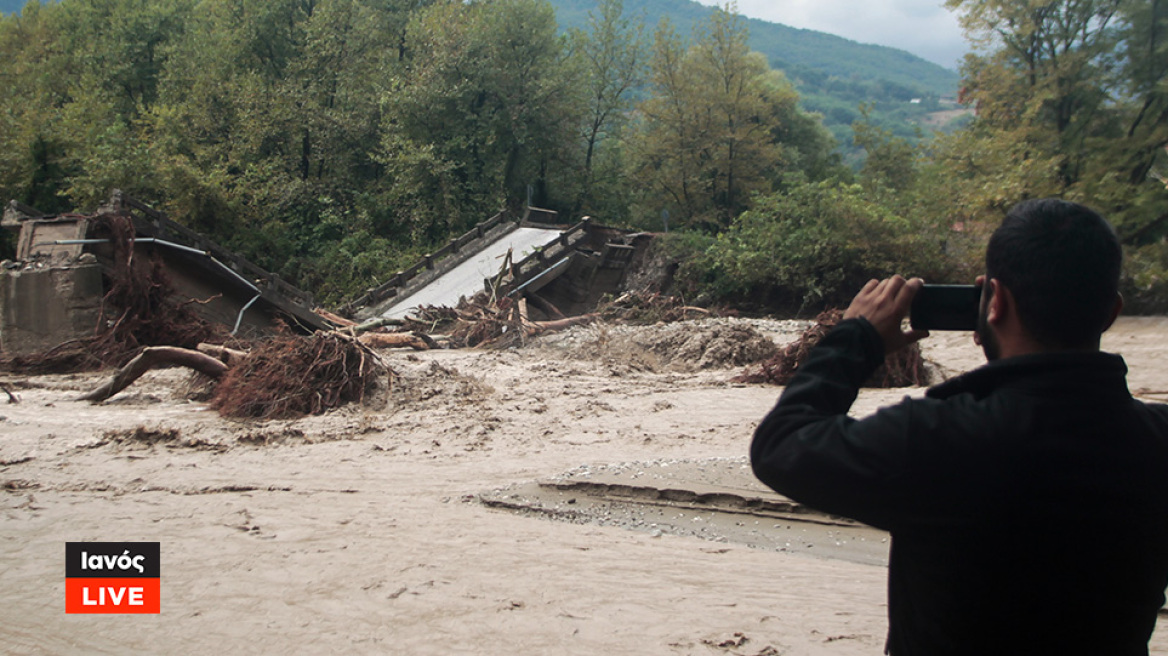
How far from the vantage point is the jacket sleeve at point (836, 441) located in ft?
5.40

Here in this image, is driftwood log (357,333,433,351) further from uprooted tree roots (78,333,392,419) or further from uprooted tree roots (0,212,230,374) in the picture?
uprooted tree roots (78,333,392,419)

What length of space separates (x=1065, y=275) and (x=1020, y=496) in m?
0.47

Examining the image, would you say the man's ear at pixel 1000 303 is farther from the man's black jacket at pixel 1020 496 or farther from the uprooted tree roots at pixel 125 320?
the uprooted tree roots at pixel 125 320

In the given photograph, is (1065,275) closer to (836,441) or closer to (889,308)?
(889,308)

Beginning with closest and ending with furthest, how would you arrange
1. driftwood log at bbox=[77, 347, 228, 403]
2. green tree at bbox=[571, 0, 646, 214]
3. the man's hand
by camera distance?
the man's hand
driftwood log at bbox=[77, 347, 228, 403]
green tree at bbox=[571, 0, 646, 214]

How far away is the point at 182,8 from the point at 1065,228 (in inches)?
1829

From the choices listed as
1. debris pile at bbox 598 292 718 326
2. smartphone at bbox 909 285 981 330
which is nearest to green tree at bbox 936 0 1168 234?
debris pile at bbox 598 292 718 326

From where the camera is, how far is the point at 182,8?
4028 centimetres

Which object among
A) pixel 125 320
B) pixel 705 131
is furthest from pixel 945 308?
pixel 705 131

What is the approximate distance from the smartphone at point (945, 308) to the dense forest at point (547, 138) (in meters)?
20.1

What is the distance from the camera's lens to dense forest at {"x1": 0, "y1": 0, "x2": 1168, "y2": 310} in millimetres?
20875

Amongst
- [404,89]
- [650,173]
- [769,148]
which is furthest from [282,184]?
[769,148]

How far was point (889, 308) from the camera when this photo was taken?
188 cm

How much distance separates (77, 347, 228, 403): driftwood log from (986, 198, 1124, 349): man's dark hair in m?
11.0
